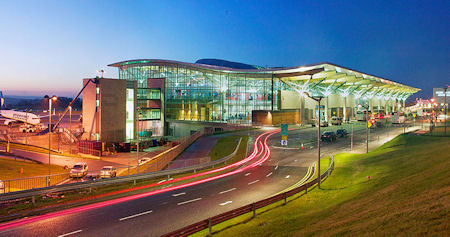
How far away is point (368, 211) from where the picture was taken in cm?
1154

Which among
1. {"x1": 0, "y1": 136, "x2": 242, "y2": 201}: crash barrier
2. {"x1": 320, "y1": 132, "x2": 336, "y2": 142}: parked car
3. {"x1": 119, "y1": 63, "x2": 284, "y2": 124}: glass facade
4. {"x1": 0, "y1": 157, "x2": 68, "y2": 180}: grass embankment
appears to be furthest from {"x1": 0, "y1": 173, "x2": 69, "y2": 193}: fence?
{"x1": 119, "y1": 63, "x2": 284, "y2": 124}: glass facade

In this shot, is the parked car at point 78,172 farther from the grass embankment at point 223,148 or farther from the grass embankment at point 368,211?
the grass embankment at point 368,211

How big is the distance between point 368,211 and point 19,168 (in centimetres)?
3693

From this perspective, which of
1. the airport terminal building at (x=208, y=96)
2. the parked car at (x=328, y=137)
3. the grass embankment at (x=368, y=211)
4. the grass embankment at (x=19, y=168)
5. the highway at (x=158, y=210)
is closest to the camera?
the grass embankment at (x=368, y=211)

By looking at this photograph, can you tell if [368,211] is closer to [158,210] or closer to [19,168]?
[158,210]

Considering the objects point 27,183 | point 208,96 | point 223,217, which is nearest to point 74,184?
point 27,183

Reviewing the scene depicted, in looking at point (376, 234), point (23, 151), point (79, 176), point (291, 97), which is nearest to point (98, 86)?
point (23, 151)

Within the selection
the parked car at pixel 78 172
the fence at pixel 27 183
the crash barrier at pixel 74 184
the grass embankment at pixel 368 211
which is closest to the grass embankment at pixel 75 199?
the crash barrier at pixel 74 184

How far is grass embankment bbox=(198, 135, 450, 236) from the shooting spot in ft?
29.2

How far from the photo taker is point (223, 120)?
228ft

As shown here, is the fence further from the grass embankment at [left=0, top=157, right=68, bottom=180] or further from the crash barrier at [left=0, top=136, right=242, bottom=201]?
the grass embankment at [left=0, top=157, right=68, bottom=180]

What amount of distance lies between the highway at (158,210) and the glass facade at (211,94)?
1761 inches

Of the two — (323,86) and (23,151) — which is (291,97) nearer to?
(323,86)

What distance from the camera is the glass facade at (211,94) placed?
69.4 m
